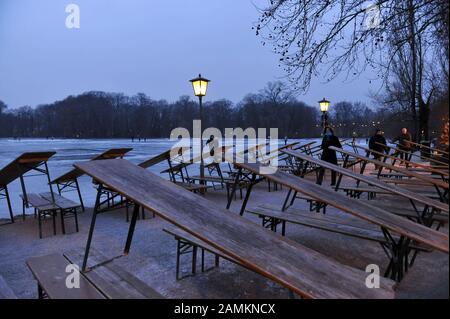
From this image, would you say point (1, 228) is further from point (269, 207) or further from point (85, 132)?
point (85, 132)

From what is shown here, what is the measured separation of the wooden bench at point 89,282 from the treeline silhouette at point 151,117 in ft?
289

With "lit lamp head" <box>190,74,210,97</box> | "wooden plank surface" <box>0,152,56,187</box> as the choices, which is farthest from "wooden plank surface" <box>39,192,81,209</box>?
"lit lamp head" <box>190,74,210,97</box>

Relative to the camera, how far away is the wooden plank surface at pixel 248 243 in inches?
74.7

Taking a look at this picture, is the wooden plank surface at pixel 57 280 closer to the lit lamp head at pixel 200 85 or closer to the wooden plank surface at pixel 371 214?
the wooden plank surface at pixel 371 214

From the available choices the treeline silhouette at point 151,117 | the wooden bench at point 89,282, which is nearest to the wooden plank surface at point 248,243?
the wooden bench at point 89,282

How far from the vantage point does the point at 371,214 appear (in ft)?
9.11

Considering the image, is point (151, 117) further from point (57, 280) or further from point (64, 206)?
point (57, 280)

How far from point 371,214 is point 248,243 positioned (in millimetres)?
1153

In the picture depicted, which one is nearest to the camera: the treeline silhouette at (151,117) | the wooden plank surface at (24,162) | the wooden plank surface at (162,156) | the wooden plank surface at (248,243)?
the wooden plank surface at (248,243)

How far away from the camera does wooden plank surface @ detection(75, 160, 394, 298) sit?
1.90 metres

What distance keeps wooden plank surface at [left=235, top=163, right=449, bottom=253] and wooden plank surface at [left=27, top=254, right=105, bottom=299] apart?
1.76m

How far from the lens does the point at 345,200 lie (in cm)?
306

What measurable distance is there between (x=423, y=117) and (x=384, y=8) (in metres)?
11.2

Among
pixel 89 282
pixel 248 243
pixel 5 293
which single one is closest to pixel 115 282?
pixel 89 282
